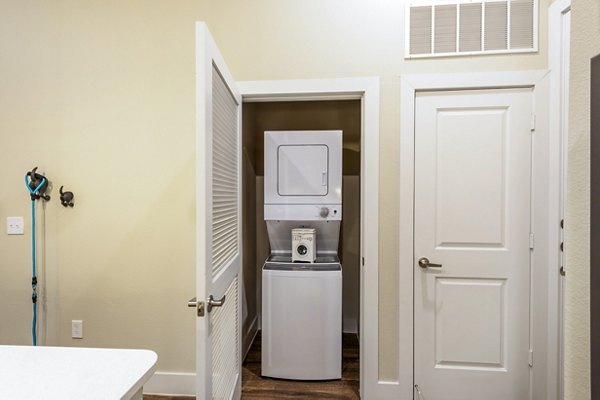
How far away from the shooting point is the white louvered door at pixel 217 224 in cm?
118

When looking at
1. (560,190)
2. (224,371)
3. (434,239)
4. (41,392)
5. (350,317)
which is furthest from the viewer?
(350,317)

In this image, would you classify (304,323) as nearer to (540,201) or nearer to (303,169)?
→ (303,169)

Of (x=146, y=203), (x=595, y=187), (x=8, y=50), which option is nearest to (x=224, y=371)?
(x=146, y=203)

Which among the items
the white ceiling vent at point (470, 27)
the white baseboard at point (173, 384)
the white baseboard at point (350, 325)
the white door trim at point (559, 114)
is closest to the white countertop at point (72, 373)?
the white baseboard at point (173, 384)

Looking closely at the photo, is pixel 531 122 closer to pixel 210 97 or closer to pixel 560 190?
pixel 560 190

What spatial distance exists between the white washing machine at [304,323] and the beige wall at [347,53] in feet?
1.35

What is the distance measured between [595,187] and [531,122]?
131cm

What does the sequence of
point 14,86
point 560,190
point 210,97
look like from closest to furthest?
point 210,97, point 560,190, point 14,86

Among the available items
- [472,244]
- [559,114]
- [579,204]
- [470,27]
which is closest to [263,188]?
[472,244]

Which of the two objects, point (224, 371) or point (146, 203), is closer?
point (224, 371)

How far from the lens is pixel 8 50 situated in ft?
6.54

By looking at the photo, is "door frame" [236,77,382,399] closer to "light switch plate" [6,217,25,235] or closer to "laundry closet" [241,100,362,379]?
"laundry closet" [241,100,362,379]

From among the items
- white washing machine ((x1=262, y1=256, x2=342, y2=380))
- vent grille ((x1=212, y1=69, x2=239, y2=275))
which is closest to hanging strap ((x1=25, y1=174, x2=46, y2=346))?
vent grille ((x1=212, y1=69, x2=239, y2=275))

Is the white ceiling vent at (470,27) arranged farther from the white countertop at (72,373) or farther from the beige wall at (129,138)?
the white countertop at (72,373)
